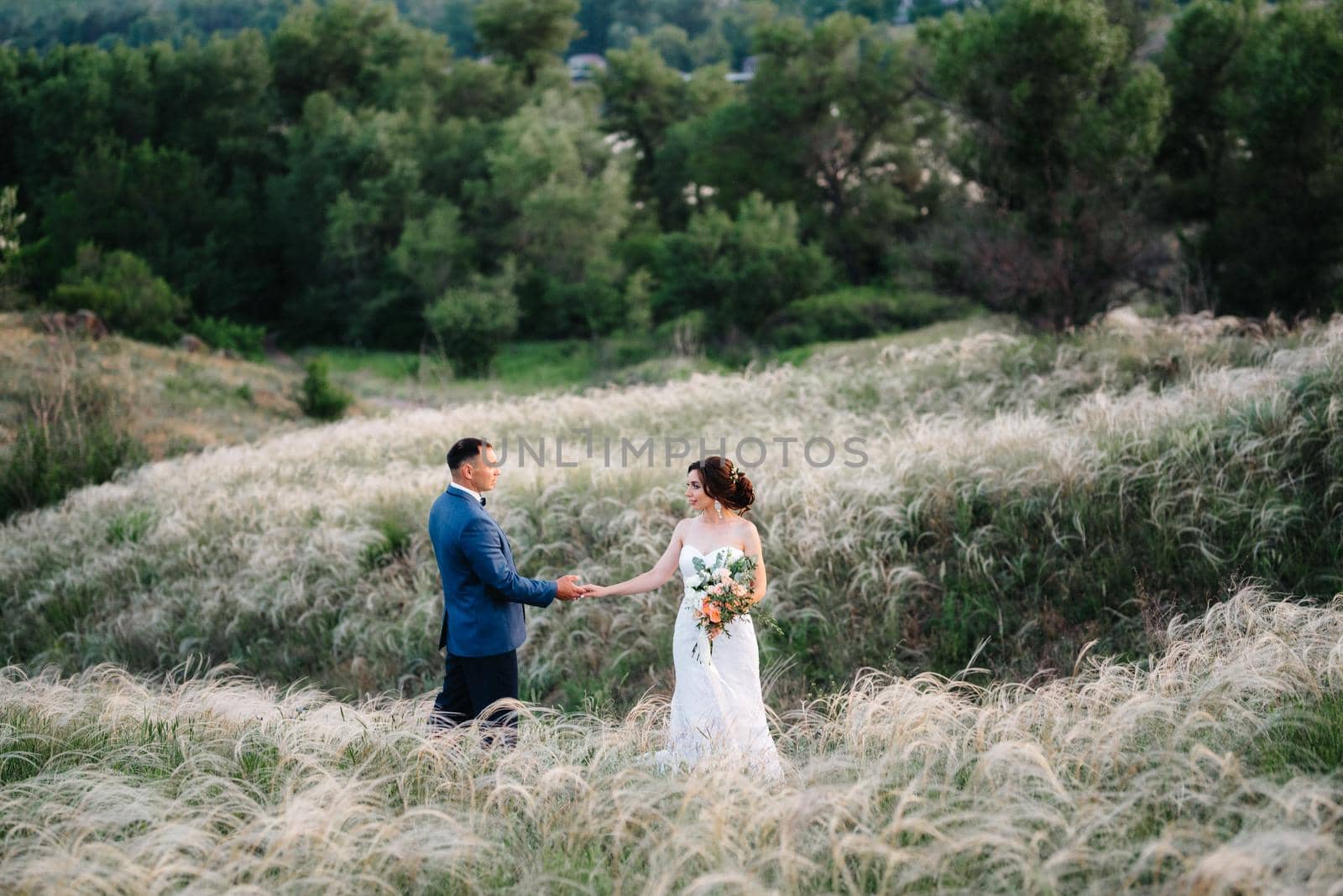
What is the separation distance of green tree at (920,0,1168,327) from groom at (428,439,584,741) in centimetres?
1176

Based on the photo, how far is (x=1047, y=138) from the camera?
16.5 metres

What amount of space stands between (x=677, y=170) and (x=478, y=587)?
3723 cm

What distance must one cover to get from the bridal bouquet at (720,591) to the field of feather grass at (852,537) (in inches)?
70.1

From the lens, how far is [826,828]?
10.9 ft

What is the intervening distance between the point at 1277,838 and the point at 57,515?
11.8 m

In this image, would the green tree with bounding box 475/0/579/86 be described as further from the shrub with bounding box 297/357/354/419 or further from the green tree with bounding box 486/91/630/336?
the shrub with bounding box 297/357/354/419

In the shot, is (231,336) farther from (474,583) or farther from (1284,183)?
(474,583)

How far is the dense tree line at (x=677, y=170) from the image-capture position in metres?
15.7

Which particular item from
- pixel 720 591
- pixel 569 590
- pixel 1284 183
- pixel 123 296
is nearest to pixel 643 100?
pixel 123 296

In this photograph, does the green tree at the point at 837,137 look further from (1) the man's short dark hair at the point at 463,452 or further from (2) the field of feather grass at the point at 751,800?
(2) the field of feather grass at the point at 751,800

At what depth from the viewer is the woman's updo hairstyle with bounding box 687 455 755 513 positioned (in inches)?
193

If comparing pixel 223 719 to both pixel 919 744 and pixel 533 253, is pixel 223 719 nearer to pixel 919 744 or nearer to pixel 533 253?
pixel 919 744

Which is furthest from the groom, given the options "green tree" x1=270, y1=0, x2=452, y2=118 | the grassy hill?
"green tree" x1=270, y1=0, x2=452, y2=118

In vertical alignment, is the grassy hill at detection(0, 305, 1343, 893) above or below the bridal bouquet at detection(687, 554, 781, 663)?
below
